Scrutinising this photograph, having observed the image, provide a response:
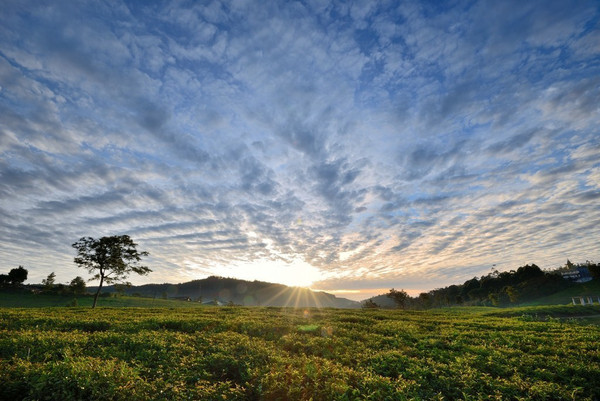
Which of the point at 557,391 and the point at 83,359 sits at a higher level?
the point at 83,359

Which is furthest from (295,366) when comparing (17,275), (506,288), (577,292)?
(506,288)

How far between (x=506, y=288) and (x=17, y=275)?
161260mm

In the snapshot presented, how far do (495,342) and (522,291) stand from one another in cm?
11096

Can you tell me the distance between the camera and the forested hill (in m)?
93.1

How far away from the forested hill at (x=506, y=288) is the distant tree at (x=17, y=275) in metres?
117

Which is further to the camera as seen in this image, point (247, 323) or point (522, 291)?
point (522, 291)

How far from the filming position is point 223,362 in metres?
12.7

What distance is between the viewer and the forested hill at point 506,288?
93.1 meters

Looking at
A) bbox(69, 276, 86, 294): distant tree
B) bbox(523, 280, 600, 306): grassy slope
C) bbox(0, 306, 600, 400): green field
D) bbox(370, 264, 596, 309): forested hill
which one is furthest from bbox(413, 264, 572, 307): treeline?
bbox(69, 276, 86, 294): distant tree

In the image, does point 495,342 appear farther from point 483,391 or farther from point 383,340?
point 483,391

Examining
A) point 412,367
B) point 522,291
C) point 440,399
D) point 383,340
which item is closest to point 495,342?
point 383,340

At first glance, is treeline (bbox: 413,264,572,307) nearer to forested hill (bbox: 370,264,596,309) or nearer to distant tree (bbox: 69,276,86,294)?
forested hill (bbox: 370,264,596,309)

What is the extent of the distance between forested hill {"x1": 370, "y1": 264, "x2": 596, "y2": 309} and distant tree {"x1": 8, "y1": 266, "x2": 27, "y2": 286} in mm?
117167

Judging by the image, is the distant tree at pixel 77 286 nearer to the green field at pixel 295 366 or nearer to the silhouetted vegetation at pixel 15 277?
the silhouetted vegetation at pixel 15 277
